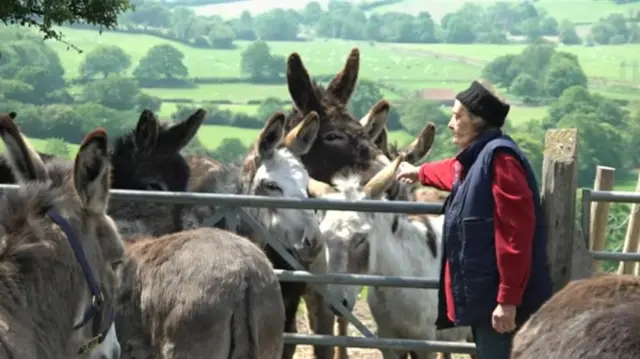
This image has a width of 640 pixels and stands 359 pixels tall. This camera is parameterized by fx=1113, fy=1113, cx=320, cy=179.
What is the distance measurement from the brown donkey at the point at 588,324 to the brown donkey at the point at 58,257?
186cm

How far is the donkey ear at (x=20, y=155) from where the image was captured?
15.9 feet

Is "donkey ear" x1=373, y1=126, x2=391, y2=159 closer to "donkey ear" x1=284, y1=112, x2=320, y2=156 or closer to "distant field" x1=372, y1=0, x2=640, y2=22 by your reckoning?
"donkey ear" x1=284, y1=112, x2=320, y2=156

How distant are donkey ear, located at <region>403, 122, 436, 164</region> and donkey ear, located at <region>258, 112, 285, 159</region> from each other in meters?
1.79

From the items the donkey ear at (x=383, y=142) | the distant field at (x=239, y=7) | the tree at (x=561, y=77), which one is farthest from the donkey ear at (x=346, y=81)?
the distant field at (x=239, y=7)

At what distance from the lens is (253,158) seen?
26.8ft

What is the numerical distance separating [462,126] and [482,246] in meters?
0.67

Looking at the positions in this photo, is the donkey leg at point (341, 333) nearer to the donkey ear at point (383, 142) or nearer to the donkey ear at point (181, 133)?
the donkey ear at point (383, 142)

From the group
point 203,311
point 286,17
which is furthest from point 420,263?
point 286,17

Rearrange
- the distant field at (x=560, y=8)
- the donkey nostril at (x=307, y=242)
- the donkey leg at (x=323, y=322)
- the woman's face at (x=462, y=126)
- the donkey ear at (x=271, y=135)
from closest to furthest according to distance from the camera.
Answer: the woman's face at (x=462, y=126) < the donkey nostril at (x=307, y=242) < the donkey ear at (x=271, y=135) < the donkey leg at (x=323, y=322) < the distant field at (x=560, y=8)

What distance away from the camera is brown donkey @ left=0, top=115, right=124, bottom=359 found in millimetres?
4348

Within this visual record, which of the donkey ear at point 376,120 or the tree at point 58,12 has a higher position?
the tree at point 58,12

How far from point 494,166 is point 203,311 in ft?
5.50

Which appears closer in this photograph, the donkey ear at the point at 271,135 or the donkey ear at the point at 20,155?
the donkey ear at the point at 20,155

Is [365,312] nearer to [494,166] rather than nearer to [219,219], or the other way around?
[219,219]
